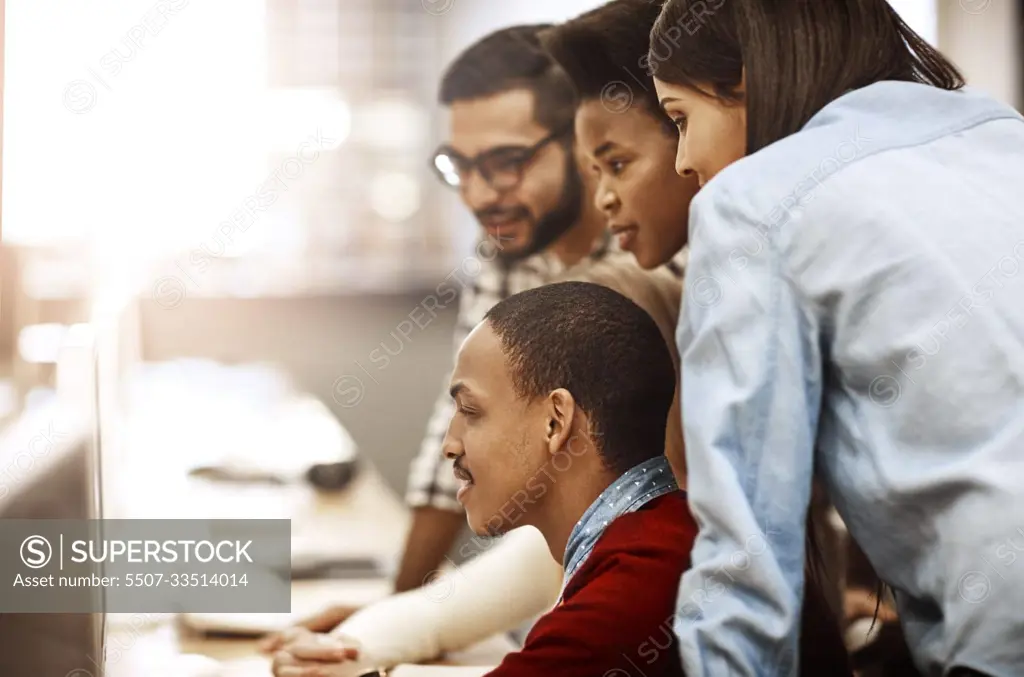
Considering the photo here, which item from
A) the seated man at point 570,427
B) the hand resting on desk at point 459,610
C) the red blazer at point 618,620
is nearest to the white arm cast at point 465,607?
the hand resting on desk at point 459,610

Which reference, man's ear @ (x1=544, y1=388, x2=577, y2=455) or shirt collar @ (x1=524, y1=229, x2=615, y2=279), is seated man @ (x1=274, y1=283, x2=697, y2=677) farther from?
shirt collar @ (x1=524, y1=229, x2=615, y2=279)

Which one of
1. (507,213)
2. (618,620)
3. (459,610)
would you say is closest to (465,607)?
(459,610)

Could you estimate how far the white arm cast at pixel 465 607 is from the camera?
138cm

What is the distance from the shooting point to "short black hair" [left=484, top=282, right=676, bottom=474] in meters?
1.14

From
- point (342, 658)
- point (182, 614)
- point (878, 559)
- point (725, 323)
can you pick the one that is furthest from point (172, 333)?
point (878, 559)

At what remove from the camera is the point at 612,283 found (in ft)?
4.34

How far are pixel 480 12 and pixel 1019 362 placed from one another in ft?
3.03

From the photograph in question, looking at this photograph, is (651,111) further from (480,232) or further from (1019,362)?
(1019,362)

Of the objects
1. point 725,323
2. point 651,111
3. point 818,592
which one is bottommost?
point 818,592

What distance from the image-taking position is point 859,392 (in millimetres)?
967

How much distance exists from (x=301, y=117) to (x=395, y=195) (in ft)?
0.58

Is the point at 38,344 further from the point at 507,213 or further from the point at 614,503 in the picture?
the point at 614,503

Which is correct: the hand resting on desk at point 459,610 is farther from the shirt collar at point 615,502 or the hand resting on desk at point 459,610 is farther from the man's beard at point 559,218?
the man's beard at point 559,218

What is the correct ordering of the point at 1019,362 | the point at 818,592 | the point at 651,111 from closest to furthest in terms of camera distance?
1. the point at 1019,362
2. the point at 818,592
3. the point at 651,111
